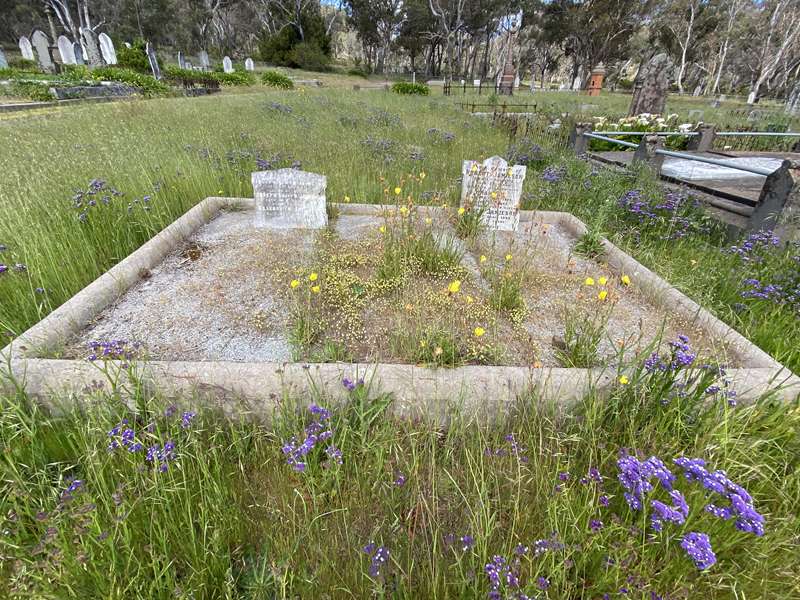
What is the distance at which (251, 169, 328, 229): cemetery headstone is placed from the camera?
4.21 metres

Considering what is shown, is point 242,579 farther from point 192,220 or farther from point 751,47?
point 751,47

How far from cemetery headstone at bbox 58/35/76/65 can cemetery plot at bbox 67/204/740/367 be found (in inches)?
956

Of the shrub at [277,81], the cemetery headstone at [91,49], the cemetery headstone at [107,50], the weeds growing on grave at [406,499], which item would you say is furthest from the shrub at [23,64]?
the weeds growing on grave at [406,499]

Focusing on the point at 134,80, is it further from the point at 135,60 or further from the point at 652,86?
the point at 652,86

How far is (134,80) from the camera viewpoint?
15.5m

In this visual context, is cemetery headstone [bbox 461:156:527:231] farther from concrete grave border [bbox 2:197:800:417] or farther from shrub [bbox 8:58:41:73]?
shrub [bbox 8:58:41:73]

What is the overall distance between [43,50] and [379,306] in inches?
1066

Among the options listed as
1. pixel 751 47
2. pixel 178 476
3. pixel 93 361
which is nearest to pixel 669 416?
pixel 178 476

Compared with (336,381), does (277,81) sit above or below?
above

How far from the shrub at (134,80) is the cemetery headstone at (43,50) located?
21.0 ft

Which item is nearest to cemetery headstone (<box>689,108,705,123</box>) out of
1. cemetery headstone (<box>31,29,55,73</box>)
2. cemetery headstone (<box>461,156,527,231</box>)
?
cemetery headstone (<box>461,156,527,231</box>)

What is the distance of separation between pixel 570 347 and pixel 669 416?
0.70 m

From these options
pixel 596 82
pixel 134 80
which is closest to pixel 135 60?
pixel 134 80

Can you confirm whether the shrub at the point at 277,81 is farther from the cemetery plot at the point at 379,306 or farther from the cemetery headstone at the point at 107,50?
the cemetery plot at the point at 379,306
